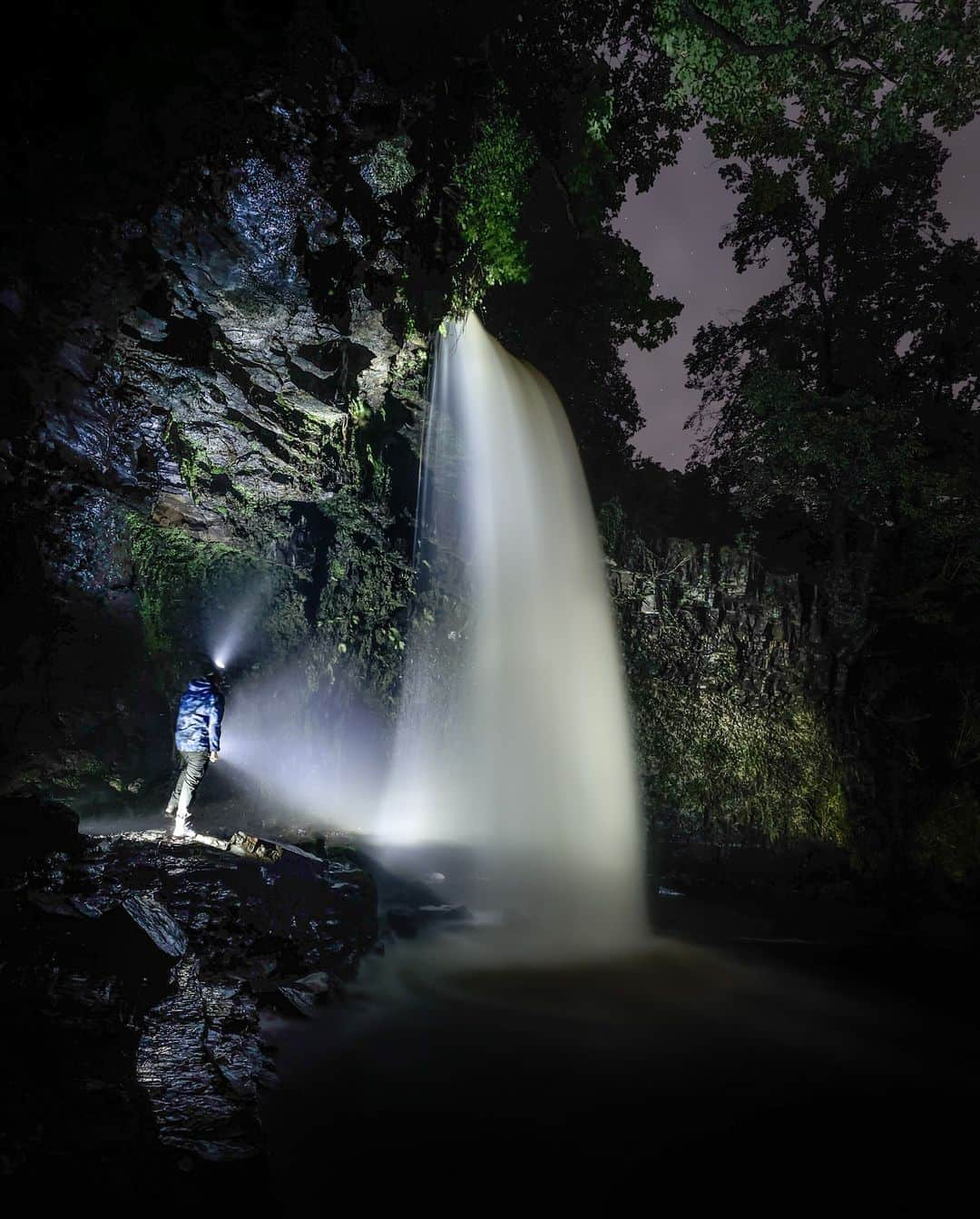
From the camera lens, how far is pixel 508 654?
1503 centimetres

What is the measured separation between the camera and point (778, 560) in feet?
61.0

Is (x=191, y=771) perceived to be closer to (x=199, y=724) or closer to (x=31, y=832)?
(x=199, y=724)

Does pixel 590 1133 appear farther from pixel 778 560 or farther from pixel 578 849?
pixel 778 560

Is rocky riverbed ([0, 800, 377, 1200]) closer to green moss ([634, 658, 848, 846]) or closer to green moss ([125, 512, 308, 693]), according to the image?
green moss ([125, 512, 308, 693])

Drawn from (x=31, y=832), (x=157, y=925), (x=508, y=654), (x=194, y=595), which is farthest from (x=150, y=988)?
(x=508, y=654)

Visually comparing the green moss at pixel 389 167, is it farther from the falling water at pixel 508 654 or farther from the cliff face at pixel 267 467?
the falling water at pixel 508 654

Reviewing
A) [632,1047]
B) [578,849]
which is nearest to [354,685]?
[578,849]

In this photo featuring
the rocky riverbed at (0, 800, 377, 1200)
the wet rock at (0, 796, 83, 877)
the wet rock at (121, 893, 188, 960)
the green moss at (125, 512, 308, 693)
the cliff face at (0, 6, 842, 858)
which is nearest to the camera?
the rocky riverbed at (0, 800, 377, 1200)

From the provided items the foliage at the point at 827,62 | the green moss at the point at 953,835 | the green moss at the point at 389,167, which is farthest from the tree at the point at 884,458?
the green moss at the point at 389,167

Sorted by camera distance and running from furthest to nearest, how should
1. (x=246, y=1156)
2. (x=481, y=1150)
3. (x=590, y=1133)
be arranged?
(x=590, y=1133)
(x=481, y=1150)
(x=246, y=1156)

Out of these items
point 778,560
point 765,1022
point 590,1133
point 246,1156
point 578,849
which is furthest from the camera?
point 778,560

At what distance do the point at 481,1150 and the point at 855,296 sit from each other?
1838cm

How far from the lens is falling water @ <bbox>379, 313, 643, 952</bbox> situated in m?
14.0

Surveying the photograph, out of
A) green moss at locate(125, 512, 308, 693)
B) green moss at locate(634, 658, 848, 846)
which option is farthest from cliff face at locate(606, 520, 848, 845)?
green moss at locate(125, 512, 308, 693)
